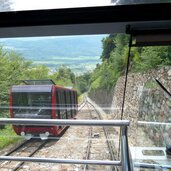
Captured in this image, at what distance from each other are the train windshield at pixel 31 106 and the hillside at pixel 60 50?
803mm

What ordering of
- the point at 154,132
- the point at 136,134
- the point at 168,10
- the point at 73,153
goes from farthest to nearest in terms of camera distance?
the point at 73,153 → the point at 136,134 → the point at 154,132 → the point at 168,10

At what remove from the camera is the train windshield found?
12.0ft

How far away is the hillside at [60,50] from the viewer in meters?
2.71

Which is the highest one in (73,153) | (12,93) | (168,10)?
(168,10)

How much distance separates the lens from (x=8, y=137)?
3.27m

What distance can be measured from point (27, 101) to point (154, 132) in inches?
68.4

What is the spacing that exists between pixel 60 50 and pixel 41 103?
47.8 inches

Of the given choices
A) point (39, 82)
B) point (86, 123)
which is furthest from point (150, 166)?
point (39, 82)

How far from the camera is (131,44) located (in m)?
2.46

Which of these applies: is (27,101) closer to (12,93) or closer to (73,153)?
(12,93)

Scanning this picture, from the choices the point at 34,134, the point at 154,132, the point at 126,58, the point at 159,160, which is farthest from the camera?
the point at 34,134

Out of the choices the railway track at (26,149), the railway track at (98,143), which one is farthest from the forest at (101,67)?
the railway track at (26,149)

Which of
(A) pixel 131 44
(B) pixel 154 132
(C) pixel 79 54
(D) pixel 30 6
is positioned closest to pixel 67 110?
(C) pixel 79 54

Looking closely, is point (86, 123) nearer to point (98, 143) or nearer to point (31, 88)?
point (98, 143)
